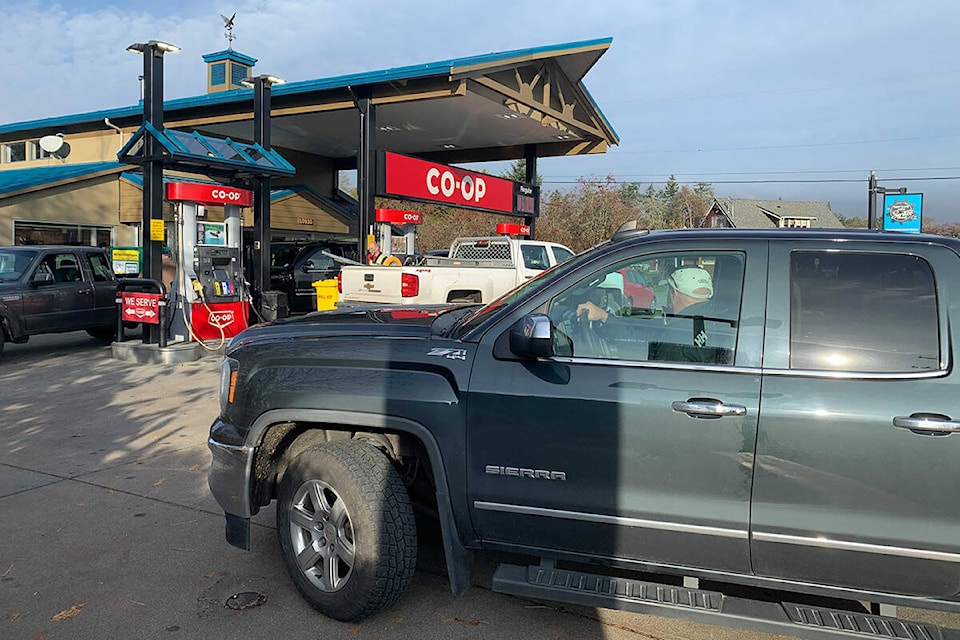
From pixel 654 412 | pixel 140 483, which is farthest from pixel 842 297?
pixel 140 483

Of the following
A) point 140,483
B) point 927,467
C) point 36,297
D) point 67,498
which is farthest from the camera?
point 36,297

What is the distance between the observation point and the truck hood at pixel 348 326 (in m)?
3.68

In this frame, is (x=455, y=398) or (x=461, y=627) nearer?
(x=455, y=398)

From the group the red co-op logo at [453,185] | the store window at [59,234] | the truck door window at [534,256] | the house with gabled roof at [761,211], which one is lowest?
the truck door window at [534,256]

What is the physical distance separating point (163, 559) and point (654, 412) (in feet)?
9.69

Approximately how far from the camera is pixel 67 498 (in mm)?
5164

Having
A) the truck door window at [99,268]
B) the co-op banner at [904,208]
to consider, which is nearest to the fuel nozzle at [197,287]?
the truck door window at [99,268]

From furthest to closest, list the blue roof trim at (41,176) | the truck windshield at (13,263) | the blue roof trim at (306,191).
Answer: the blue roof trim at (306,191) → the blue roof trim at (41,176) → the truck windshield at (13,263)

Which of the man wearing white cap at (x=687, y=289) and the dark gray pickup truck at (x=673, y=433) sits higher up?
the man wearing white cap at (x=687, y=289)

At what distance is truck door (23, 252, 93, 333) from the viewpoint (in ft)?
36.7

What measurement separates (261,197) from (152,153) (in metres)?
2.83

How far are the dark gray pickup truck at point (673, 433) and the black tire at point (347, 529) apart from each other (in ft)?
0.03

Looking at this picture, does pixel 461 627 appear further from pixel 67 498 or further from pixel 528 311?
pixel 67 498

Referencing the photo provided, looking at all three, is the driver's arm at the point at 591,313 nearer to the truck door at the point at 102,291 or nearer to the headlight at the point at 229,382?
the headlight at the point at 229,382
